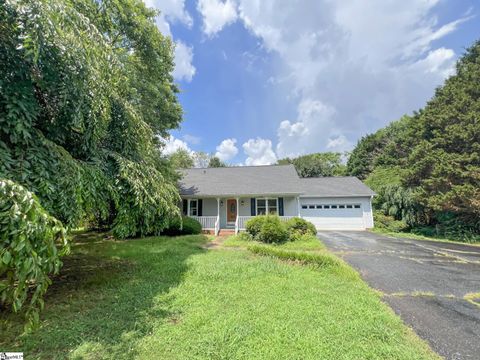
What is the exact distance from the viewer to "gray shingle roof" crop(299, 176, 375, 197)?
1805 centimetres

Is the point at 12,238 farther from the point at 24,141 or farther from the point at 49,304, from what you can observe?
the point at 49,304

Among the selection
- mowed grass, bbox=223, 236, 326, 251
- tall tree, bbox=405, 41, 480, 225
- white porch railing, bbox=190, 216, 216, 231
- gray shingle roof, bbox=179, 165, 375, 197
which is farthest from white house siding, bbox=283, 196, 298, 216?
tall tree, bbox=405, 41, 480, 225

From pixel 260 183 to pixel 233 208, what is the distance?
2.74 m

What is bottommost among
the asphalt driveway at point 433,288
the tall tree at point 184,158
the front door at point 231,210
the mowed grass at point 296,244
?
the asphalt driveway at point 433,288

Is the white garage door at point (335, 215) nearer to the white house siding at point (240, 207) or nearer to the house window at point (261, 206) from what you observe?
the white house siding at point (240, 207)

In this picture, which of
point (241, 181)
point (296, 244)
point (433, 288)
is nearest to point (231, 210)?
point (241, 181)

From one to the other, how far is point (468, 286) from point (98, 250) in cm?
1230

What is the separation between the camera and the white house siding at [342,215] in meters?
17.6

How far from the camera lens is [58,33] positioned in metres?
3.55

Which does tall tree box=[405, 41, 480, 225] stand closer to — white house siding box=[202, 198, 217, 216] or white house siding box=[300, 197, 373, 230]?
white house siding box=[300, 197, 373, 230]

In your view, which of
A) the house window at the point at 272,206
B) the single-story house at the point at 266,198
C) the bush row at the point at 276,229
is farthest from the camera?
the house window at the point at 272,206

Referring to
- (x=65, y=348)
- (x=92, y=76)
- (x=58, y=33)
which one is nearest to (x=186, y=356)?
(x=65, y=348)

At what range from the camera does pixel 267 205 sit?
51.9ft

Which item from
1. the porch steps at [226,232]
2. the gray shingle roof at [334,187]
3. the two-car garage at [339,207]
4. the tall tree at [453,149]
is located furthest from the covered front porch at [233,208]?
the tall tree at [453,149]
